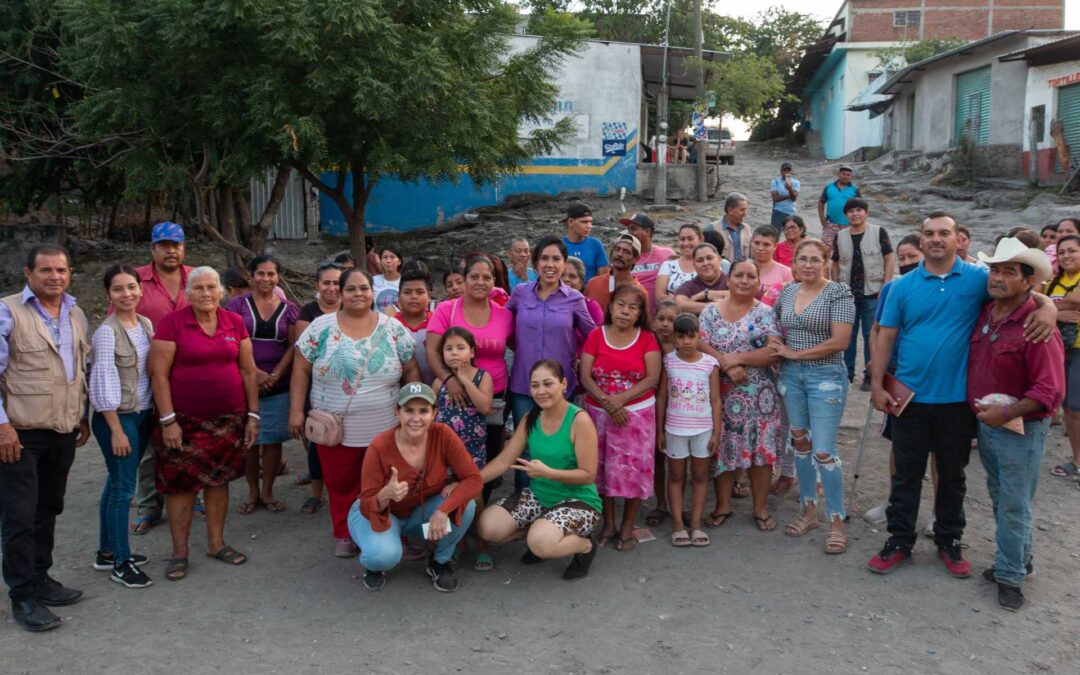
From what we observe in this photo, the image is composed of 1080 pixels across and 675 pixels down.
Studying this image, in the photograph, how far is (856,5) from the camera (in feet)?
103

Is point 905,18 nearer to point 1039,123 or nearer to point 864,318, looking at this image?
point 1039,123

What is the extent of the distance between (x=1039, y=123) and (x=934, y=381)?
56.5 feet

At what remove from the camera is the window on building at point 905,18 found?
31.6 m

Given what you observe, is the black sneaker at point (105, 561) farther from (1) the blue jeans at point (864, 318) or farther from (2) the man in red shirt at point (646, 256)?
(1) the blue jeans at point (864, 318)

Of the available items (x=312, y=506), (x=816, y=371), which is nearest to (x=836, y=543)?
Answer: (x=816, y=371)

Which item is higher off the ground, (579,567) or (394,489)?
(394,489)

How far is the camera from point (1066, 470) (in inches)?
228

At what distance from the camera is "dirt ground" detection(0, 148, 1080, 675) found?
3633 mm

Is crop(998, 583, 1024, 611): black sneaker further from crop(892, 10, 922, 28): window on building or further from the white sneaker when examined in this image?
crop(892, 10, 922, 28): window on building

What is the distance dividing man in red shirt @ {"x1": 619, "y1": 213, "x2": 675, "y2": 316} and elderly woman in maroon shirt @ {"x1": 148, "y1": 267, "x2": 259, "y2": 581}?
296 centimetres

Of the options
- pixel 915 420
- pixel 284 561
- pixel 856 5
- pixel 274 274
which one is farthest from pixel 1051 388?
pixel 856 5

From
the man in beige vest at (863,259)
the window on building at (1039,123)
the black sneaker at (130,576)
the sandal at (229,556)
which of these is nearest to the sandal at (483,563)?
the sandal at (229,556)

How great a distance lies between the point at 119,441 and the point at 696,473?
3.29 metres

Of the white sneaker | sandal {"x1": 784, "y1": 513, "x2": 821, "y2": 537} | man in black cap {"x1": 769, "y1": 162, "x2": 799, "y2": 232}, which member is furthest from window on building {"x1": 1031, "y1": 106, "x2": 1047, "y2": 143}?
sandal {"x1": 784, "y1": 513, "x2": 821, "y2": 537}
